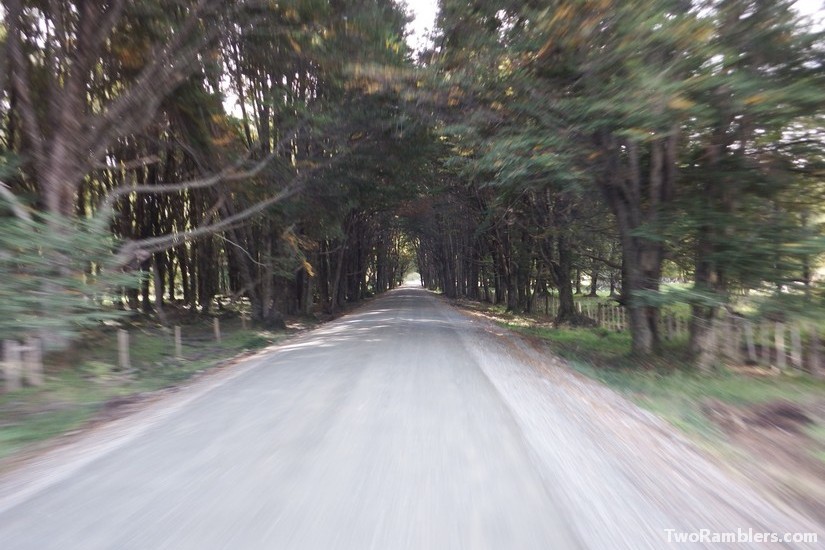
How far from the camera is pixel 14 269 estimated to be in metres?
7.70

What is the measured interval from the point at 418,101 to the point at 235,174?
6.92m

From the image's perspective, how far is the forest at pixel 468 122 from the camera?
8.59m

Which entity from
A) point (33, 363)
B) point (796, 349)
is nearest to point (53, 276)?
point (33, 363)

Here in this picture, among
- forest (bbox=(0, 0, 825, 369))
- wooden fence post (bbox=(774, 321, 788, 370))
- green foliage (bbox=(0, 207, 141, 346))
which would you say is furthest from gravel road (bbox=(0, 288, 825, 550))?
wooden fence post (bbox=(774, 321, 788, 370))

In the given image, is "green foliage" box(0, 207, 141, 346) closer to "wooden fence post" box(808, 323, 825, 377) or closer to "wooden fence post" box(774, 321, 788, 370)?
"wooden fence post" box(774, 321, 788, 370)

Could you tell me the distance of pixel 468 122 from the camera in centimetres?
1230

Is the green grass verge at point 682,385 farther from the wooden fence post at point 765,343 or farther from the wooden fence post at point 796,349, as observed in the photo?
the wooden fence post at point 765,343

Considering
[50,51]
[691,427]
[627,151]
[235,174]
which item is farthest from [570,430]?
[50,51]

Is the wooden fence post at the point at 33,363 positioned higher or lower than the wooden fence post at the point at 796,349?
higher

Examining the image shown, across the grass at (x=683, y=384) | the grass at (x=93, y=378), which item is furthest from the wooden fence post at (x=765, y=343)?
the grass at (x=93, y=378)

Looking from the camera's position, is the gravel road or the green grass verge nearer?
the gravel road

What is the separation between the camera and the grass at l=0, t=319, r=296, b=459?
6.52 m

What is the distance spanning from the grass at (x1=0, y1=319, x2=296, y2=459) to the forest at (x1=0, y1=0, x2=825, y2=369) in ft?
2.77

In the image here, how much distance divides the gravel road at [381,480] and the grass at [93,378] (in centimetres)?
79
